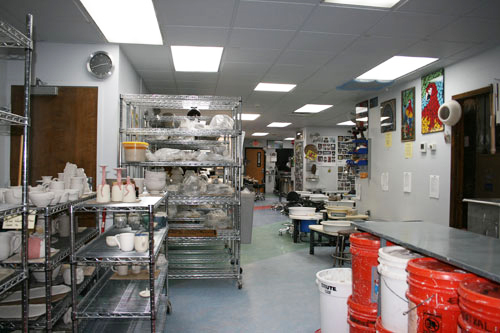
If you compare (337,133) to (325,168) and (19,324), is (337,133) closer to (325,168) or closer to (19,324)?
(325,168)

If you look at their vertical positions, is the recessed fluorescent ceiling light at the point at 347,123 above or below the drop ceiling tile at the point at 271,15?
above

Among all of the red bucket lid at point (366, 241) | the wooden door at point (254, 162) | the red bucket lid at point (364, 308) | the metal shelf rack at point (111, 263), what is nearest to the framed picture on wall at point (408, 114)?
the red bucket lid at point (366, 241)

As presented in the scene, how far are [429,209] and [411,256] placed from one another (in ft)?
11.9

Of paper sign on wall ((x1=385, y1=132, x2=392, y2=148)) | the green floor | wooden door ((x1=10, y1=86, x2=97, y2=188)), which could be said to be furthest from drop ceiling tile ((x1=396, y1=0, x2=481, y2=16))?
the green floor

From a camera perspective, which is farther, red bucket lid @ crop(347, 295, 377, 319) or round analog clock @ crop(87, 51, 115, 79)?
round analog clock @ crop(87, 51, 115, 79)

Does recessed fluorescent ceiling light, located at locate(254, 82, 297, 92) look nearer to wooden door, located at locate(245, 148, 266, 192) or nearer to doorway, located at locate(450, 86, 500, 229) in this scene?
doorway, located at locate(450, 86, 500, 229)

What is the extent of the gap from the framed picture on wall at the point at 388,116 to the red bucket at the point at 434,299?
16.5 ft

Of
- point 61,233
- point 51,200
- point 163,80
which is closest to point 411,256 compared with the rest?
point 51,200

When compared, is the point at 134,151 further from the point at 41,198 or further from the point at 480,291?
the point at 480,291

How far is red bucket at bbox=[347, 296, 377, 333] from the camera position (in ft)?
7.54

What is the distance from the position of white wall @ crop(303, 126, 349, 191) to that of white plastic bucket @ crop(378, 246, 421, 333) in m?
10.4

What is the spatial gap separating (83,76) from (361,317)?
13.1 feet

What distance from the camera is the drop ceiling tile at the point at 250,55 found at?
450 cm

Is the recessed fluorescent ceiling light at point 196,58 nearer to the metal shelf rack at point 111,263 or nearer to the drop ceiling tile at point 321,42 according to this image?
the drop ceiling tile at point 321,42
